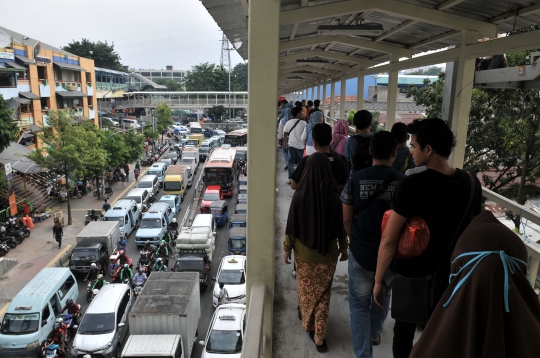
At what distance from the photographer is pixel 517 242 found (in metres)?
1.15

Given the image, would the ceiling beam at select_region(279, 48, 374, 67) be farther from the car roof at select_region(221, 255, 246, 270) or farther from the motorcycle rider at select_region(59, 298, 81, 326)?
the motorcycle rider at select_region(59, 298, 81, 326)

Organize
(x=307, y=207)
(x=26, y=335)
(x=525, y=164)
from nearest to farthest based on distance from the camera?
1. (x=307, y=207)
2. (x=26, y=335)
3. (x=525, y=164)

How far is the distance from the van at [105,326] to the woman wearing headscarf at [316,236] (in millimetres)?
7716

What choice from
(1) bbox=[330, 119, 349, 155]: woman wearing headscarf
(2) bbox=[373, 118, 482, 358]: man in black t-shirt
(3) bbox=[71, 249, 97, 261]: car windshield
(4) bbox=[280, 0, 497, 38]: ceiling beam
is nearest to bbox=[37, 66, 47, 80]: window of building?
(3) bbox=[71, 249, 97, 261]: car windshield

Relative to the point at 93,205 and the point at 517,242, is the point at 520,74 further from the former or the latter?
the point at 93,205

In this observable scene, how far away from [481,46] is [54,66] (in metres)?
28.5

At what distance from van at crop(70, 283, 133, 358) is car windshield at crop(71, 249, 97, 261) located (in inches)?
112

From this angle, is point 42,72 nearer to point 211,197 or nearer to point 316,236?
point 211,197

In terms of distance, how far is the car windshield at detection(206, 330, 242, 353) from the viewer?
326 inches

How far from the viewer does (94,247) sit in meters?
13.0

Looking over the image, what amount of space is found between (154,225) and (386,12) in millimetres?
13699

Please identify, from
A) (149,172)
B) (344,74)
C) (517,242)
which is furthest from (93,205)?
→ (517,242)

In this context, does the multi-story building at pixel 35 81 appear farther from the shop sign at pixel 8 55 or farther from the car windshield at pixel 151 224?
the car windshield at pixel 151 224

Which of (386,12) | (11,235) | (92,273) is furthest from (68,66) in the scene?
(386,12)
